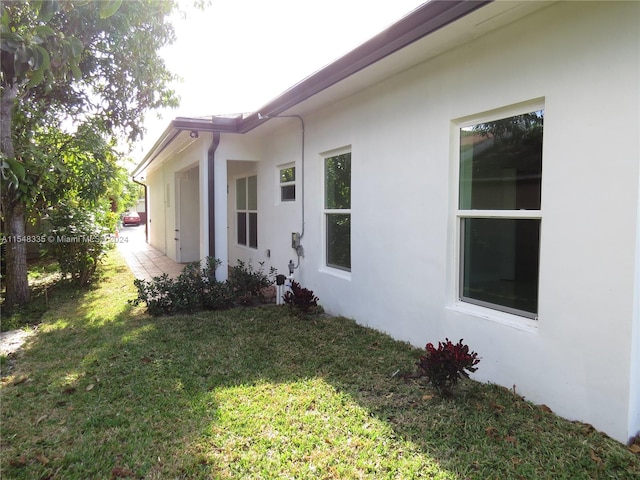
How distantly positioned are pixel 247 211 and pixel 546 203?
25.4 feet

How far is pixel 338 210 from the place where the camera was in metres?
6.10

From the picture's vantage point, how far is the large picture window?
11.1 feet

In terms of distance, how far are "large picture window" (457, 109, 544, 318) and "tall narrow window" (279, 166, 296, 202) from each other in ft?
13.0

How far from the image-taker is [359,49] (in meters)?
4.01

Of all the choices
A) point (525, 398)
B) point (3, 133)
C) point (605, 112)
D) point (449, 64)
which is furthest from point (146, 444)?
point (3, 133)

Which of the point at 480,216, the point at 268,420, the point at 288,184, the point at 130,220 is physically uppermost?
the point at 288,184

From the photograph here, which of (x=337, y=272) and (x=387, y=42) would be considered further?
(x=337, y=272)

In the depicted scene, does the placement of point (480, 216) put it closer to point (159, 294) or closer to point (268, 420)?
point (268, 420)

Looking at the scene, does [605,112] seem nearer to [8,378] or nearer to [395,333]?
[395,333]

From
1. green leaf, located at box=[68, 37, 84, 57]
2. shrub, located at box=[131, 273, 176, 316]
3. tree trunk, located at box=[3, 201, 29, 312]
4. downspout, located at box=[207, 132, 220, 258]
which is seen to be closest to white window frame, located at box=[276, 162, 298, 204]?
downspout, located at box=[207, 132, 220, 258]

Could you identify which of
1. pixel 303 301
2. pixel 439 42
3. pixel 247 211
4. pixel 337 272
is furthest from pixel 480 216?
pixel 247 211

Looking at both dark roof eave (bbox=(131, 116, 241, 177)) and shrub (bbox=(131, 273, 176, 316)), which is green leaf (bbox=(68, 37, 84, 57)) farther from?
dark roof eave (bbox=(131, 116, 241, 177))

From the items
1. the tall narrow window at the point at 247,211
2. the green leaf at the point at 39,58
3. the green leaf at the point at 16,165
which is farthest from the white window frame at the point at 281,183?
the green leaf at the point at 39,58

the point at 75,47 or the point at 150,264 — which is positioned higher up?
the point at 75,47
